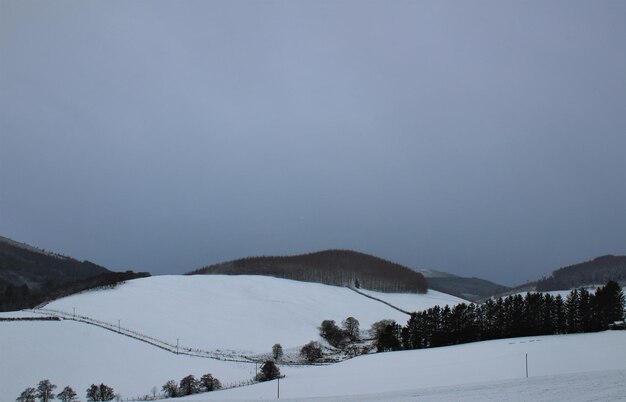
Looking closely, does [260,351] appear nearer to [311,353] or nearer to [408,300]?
[311,353]

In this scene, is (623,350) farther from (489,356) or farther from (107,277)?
(107,277)

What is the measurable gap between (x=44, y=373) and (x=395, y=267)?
13356 centimetres

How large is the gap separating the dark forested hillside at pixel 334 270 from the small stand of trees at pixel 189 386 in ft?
297

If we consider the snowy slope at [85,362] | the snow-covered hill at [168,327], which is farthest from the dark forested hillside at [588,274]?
the snowy slope at [85,362]

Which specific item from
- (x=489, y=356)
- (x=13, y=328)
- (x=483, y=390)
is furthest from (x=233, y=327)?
(x=483, y=390)

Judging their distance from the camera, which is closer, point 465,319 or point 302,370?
point 302,370

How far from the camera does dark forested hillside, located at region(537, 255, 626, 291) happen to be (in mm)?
163875

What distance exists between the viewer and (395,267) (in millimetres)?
167500

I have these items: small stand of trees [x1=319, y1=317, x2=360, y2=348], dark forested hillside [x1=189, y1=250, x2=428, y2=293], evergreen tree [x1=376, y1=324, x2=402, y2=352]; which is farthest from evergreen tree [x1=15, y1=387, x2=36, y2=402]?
dark forested hillside [x1=189, y1=250, x2=428, y2=293]

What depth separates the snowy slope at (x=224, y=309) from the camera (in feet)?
218

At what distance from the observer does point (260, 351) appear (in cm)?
6250

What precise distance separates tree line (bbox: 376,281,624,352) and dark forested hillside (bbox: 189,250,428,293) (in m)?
71.5

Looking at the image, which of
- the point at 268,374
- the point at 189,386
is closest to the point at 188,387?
the point at 189,386

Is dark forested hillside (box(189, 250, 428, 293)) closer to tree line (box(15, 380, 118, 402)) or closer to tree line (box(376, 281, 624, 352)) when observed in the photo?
tree line (box(376, 281, 624, 352))
